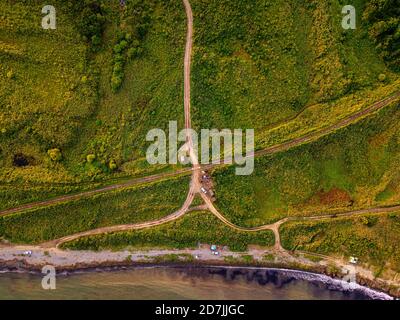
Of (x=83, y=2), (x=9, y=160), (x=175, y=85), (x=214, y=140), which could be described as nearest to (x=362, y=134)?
(x=214, y=140)

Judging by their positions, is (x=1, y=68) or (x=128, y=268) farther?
(x=128, y=268)

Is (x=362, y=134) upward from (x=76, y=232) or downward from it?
upward

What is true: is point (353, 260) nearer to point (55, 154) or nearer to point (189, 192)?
point (189, 192)

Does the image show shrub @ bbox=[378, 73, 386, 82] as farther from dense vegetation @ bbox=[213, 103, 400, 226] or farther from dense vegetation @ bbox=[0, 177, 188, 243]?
dense vegetation @ bbox=[0, 177, 188, 243]

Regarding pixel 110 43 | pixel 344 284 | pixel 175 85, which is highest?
pixel 110 43

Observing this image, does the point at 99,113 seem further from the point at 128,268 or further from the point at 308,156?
the point at 308,156

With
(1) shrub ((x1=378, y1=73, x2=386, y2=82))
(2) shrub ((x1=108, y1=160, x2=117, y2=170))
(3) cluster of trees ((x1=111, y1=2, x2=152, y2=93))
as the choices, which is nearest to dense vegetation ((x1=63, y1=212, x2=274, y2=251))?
(2) shrub ((x1=108, y1=160, x2=117, y2=170))
